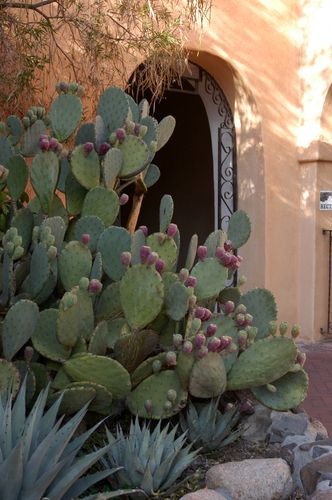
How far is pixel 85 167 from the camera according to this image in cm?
495

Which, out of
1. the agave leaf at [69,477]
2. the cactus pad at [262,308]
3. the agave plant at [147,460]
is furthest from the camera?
the cactus pad at [262,308]

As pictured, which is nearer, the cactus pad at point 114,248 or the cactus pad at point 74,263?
the cactus pad at point 74,263

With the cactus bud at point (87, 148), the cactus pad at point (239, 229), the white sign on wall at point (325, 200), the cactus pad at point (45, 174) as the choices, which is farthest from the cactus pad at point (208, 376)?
the white sign on wall at point (325, 200)

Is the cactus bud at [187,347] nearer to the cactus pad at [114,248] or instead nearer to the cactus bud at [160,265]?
the cactus bud at [160,265]

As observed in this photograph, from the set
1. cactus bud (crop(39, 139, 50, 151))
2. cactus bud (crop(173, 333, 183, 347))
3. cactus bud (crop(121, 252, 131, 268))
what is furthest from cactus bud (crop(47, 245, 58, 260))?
cactus bud (crop(173, 333, 183, 347))

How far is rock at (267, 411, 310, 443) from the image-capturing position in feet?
15.3

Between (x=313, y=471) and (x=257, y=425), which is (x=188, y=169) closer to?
(x=257, y=425)

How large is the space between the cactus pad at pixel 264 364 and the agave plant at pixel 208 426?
0.19m

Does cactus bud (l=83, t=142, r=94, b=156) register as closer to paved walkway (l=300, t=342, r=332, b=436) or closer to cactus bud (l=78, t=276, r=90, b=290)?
cactus bud (l=78, t=276, r=90, b=290)

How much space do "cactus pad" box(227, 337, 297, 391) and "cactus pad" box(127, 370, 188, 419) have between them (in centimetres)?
34

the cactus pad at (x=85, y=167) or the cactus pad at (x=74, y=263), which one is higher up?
the cactus pad at (x=85, y=167)

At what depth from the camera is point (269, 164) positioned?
354 inches

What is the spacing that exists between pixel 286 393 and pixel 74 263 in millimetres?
1580

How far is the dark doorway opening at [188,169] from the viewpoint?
11.9 m
